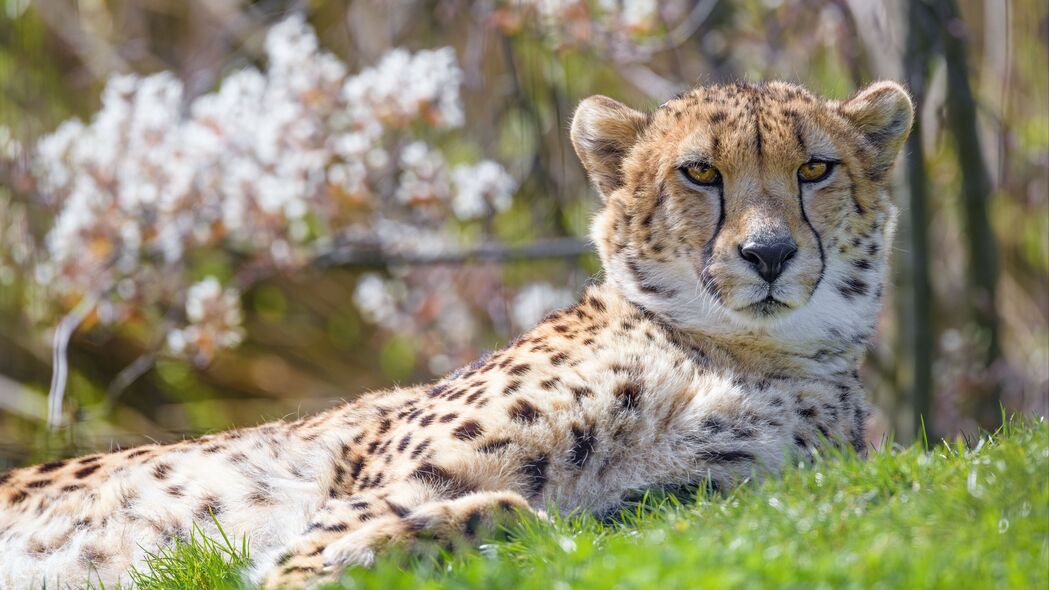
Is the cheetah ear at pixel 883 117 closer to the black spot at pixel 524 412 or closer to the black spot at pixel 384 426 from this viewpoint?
the black spot at pixel 524 412

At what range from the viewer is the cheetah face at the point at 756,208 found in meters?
3.98

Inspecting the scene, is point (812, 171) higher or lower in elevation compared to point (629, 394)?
higher

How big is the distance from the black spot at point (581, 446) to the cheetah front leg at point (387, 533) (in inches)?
11.1

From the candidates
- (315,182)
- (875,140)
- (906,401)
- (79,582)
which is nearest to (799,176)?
(875,140)

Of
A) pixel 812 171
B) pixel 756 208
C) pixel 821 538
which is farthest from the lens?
pixel 812 171

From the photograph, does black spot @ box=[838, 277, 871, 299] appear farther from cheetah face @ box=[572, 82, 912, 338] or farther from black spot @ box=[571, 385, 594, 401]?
black spot @ box=[571, 385, 594, 401]

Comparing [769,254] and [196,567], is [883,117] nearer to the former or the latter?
[769,254]

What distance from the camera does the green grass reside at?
102 inches

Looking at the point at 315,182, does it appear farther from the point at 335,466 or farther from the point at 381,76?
the point at 335,466

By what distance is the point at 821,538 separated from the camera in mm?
2895

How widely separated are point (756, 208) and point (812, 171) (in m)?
0.31

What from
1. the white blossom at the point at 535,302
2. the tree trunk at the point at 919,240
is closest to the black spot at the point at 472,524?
the tree trunk at the point at 919,240

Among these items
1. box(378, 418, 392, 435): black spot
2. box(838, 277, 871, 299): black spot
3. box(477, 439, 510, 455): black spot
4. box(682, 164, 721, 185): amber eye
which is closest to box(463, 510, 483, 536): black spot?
box(477, 439, 510, 455): black spot

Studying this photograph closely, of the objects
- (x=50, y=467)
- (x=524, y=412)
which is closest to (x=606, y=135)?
(x=524, y=412)
